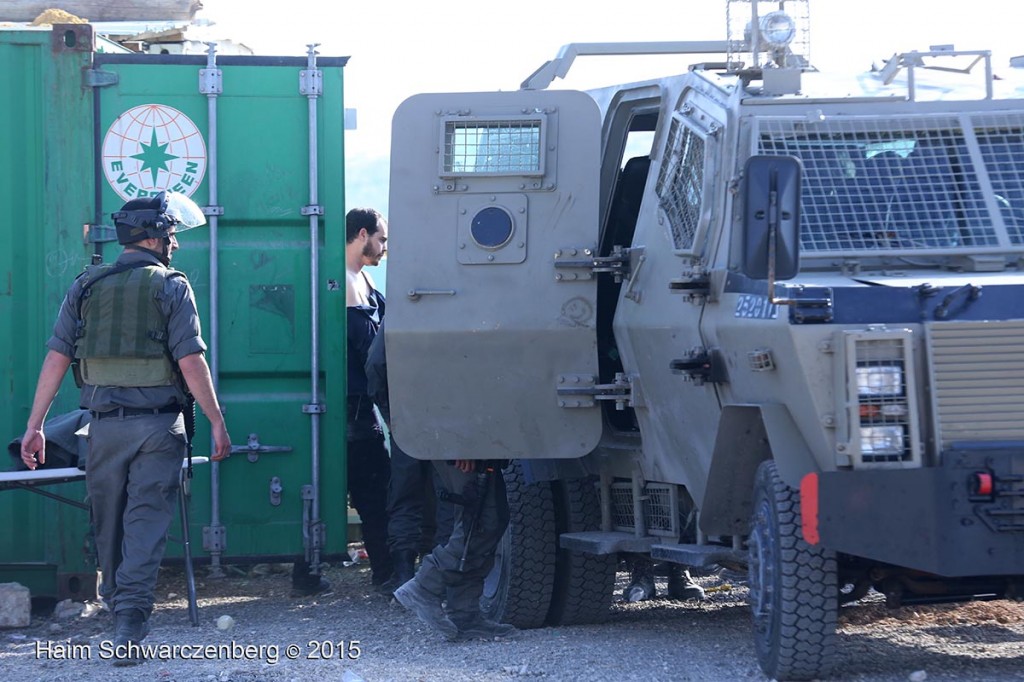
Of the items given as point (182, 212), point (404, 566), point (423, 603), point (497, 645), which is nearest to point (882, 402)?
point (497, 645)

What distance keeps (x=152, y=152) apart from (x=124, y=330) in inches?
62.6

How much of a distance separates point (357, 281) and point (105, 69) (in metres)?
Result: 1.72

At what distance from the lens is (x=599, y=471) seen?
6.72 meters

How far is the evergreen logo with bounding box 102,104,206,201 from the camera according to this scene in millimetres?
7305

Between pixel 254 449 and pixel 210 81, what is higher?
pixel 210 81

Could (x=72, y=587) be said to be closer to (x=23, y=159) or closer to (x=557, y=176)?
(x=23, y=159)

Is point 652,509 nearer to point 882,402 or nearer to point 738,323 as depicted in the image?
point 738,323

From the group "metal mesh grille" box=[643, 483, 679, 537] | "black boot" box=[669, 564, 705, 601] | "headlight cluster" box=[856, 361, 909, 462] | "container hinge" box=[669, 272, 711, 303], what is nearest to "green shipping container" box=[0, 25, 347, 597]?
"black boot" box=[669, 564, 705, 601]

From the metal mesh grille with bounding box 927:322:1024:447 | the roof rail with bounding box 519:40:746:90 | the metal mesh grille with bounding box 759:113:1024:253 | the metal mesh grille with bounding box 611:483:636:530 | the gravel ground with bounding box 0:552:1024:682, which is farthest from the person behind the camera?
the roof rail with bounding box 519:40:746:90

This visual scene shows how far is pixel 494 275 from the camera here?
6262mm

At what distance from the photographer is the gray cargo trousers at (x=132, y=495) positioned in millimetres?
5965

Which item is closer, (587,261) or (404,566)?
(587,261)

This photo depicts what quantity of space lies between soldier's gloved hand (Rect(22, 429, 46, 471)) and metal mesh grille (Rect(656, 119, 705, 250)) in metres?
2.73

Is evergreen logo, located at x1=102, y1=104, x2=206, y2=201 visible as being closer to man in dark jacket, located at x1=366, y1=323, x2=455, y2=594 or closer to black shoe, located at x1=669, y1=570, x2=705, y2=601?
man in dark jacket, located at x1=366, y1=323, x2=455, y2=594
